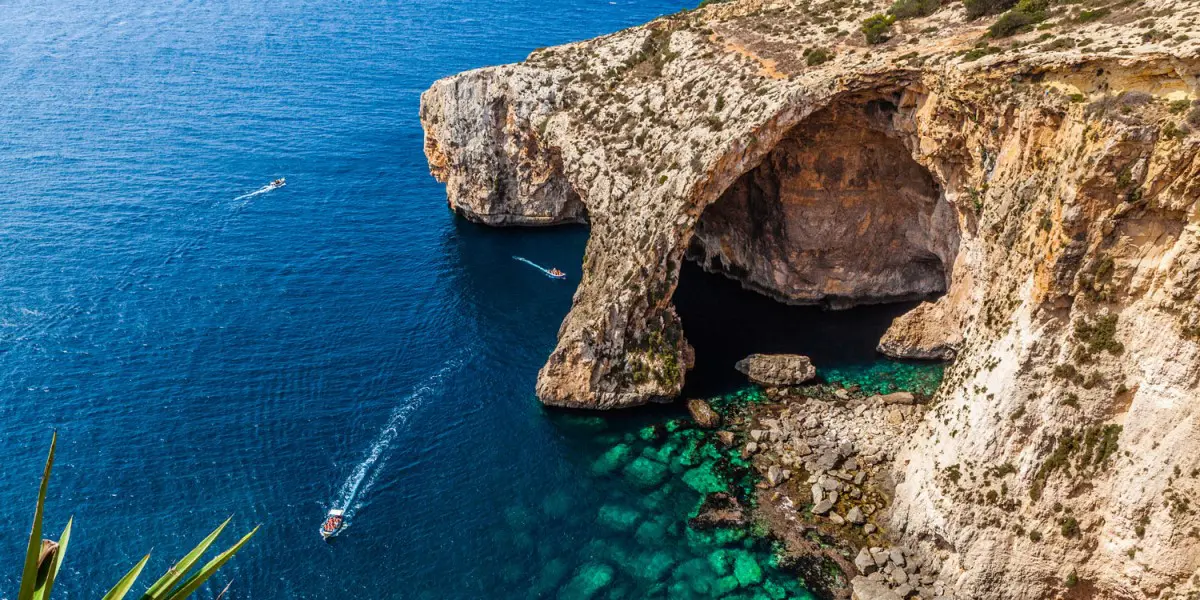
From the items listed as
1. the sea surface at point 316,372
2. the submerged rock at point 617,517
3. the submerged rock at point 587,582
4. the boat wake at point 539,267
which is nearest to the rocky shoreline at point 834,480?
the sea surface at point 316,372

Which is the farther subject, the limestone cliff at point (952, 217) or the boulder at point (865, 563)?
the boulder at point (865, 563)

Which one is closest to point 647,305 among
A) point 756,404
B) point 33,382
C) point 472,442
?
point 756,404

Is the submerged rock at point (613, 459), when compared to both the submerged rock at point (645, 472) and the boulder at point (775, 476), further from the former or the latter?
the boulder at point (775, 476)

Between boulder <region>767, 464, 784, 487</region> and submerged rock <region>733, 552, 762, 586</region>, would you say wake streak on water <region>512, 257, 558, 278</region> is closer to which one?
boulder <region>767, 464, 784, 487</region>

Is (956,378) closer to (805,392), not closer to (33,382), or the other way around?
(805,392)

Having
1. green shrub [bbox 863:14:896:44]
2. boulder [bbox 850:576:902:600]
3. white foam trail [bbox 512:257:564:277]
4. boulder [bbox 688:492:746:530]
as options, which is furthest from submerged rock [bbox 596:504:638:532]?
green shrub [bbox 863:14:896:44]

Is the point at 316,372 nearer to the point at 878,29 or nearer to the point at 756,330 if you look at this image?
the point at 756,330
